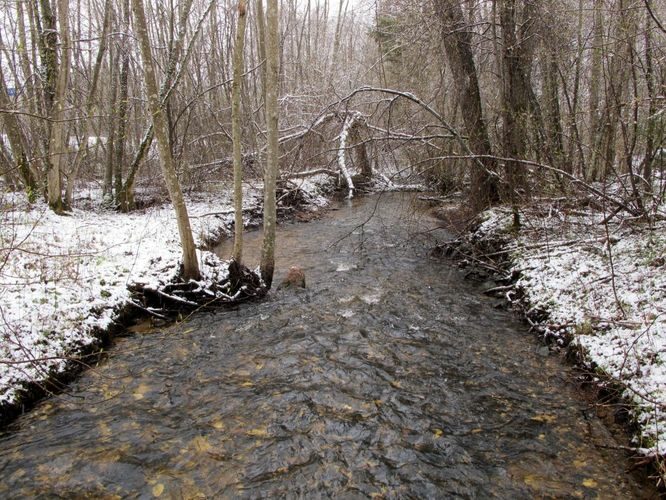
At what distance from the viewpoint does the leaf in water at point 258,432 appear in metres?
4.34

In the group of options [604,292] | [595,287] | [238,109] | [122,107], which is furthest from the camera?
[122,107]

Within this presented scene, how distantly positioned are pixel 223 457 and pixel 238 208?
4.48 m

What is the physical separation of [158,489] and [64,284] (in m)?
3.94

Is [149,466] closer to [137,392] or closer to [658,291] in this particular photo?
[137,392]

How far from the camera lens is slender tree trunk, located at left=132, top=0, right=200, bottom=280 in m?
6.29

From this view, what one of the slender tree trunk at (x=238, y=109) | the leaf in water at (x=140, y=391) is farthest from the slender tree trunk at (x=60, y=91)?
the leaf in water at (x=140, y=391)

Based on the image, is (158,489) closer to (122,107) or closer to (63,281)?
(63,281)

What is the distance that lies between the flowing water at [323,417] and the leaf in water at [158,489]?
11mm

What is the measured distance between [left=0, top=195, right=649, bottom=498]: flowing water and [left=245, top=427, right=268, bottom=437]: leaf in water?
0.02m

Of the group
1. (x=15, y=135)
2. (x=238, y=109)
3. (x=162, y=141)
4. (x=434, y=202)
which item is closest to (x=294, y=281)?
(x=238, y=109)

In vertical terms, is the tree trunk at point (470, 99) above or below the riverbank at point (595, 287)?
above

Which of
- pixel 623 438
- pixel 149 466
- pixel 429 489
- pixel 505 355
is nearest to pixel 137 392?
pixel 149 466

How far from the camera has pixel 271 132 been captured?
728 cm

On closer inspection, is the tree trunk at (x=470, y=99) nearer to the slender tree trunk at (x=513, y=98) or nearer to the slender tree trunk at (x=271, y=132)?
→ the slender tree trunk at (x=513, y=98)
